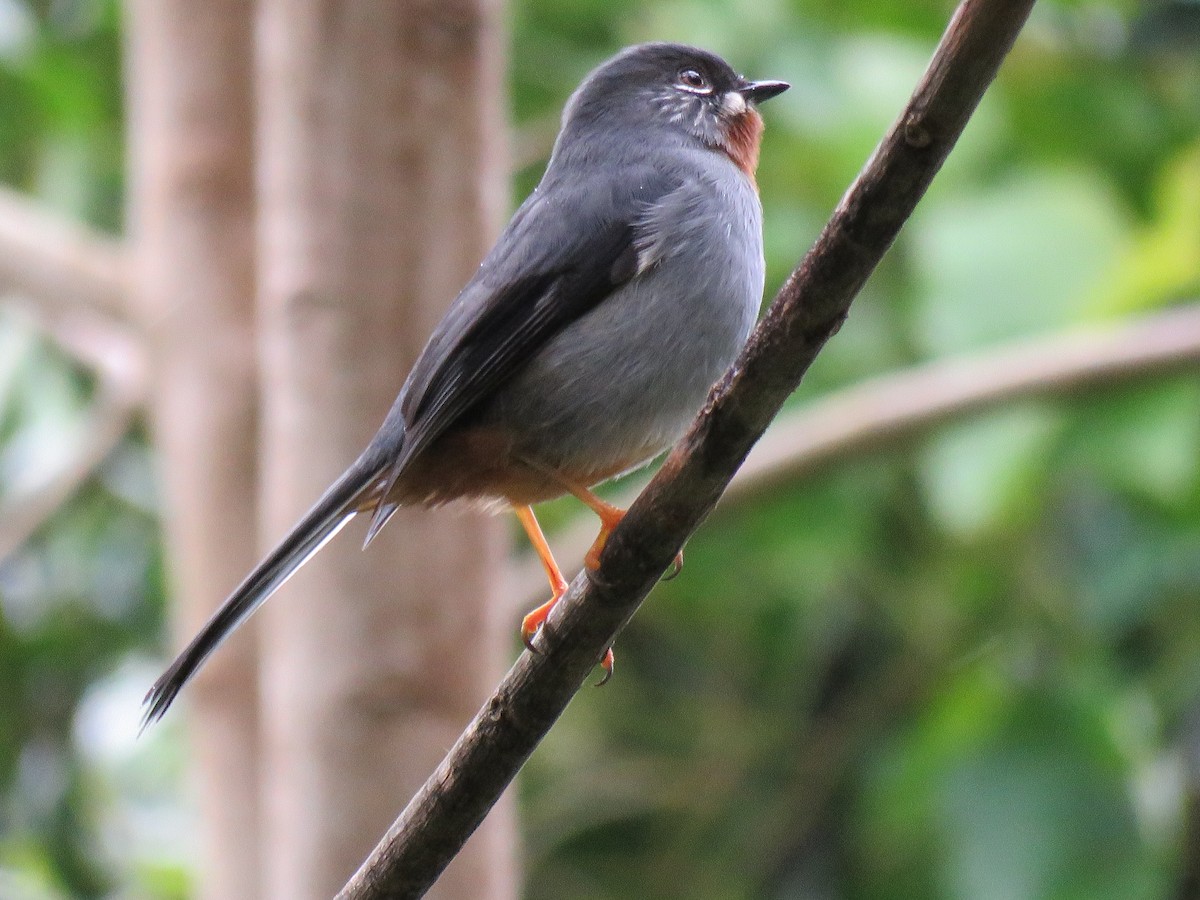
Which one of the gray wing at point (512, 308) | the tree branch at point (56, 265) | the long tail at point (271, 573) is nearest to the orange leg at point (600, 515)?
the gray wing at point (512, 308)

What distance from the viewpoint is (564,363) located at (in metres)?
3.18

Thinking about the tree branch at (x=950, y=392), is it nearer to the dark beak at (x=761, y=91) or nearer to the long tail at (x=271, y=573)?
the dark beak at (x=761, y=91)

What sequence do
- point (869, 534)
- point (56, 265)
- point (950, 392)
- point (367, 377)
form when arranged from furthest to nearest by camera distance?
point (869, 534), point (56, 265), point (950, 392), point (367, 377)

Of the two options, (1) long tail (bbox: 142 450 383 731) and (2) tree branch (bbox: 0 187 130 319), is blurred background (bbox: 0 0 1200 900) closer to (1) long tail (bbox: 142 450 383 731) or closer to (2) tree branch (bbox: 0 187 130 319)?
(2) tree branch (bbox: 0 187 130 319)

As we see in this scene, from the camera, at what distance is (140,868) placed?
6797 millimetres

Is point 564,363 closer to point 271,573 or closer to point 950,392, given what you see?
point 271,573

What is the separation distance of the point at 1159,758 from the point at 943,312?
6.28 ft

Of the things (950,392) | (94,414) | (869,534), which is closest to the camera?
(950,392)

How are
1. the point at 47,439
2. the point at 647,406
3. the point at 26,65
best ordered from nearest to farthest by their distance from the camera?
the point at 647,406
the point at 26,65
the point at 47,439

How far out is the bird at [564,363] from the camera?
315 centimetres

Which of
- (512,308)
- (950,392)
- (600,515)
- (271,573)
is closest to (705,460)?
(600,515)

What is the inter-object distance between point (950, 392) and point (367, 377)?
1.70 meters

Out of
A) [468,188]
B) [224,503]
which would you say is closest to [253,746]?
[224,503]

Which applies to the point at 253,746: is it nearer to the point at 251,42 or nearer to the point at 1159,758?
the point at 251,42
